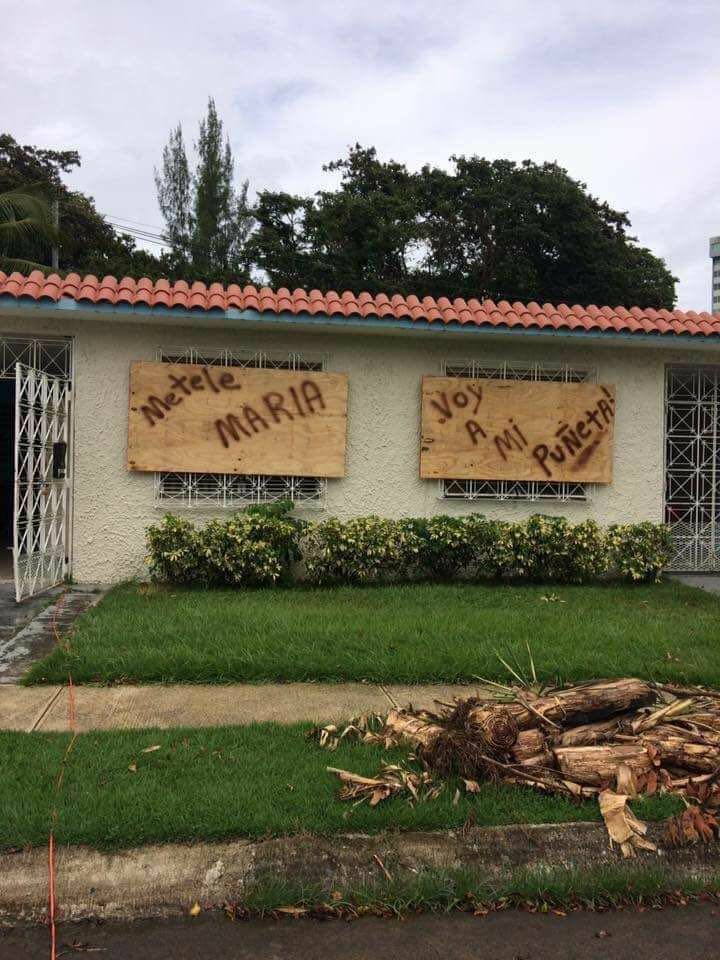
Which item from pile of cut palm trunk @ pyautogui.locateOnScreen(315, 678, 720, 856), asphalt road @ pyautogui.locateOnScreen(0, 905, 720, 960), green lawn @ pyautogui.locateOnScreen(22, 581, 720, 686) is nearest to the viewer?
asphalt road @ pyautogui.locateOnScreen(0, 905, 720, 960)

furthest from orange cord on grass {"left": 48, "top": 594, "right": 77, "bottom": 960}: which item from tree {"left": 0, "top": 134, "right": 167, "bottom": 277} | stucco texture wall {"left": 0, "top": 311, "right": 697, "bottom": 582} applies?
tree {"left": 0, "top": 134, "right": 167, "bottom": 277}

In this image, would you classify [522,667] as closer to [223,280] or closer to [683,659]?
[683,659]

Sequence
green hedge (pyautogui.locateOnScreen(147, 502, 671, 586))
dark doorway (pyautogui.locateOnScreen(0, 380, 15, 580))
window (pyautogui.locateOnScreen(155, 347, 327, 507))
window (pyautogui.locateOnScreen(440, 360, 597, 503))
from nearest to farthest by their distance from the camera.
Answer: green hedge (pyautogui.locateOnScreen(147, 502, 671, 586))
window (pyautogui.locateOnScreen(155, 347, 327, 507))
window (pyautogui.locateOnScreen(440, 360, 597, 503))
dark doorway (pyautogui.locateOnScreen(0, 380, 15, 580))

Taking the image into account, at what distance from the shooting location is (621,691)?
14.2ft

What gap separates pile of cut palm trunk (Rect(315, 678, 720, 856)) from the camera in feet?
12.3

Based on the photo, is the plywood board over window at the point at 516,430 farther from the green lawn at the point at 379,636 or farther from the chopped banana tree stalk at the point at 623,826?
the chopped banana tree stalk at the point at 623,826

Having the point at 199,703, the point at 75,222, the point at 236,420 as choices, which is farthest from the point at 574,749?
the point at 75,222

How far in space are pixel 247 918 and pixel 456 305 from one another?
762 centimetres

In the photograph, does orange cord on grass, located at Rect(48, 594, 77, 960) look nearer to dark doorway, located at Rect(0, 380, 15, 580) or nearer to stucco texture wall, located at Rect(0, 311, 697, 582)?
stucco texture wall, located at Rect(0, 311, 697, 582)

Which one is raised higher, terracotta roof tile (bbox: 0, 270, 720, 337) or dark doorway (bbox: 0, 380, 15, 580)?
terracotta roof tile (bbox: 0, 270, 720, 337)

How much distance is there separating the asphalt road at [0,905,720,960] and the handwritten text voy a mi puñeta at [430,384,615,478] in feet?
22.2

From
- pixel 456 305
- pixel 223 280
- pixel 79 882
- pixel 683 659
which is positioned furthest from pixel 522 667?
pixel 223 280

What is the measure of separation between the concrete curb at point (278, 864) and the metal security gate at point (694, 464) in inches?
286

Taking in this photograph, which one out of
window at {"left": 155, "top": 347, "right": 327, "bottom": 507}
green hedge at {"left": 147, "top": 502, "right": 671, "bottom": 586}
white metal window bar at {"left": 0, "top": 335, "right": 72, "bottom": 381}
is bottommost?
green hedge at {"left": 147, "top": 502, "right": 671, "bottom": 586}
